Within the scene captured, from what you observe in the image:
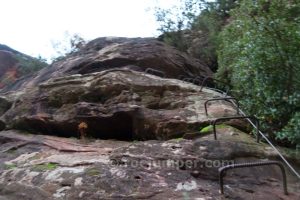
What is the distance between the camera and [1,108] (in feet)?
37.1

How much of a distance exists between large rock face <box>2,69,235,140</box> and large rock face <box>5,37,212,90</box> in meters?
2.28

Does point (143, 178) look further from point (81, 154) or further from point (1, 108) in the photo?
point (1, 108)

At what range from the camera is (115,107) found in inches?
335

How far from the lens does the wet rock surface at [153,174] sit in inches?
192

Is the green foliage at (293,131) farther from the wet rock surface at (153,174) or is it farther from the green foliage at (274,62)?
the wet rock surface at (153,174)

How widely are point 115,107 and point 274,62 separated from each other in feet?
11.6

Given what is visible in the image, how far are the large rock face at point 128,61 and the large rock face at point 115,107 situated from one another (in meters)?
2.28

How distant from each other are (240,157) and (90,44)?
10736 mm

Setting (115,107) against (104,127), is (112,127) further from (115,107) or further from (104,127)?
(115,107)

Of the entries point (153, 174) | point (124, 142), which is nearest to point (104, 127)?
point (124, 142)

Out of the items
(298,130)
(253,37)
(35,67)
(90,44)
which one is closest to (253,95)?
(253,37)

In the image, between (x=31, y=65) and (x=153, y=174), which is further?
(x=31, y=65)

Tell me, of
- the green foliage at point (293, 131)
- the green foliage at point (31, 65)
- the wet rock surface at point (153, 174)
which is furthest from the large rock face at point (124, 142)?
the green foliage at point (31, 65)

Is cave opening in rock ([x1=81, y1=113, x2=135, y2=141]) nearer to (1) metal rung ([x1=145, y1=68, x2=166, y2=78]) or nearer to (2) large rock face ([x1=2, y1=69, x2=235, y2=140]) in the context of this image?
(2) large rock face ([x1=2, y1=69, x2=235, y2=140])
